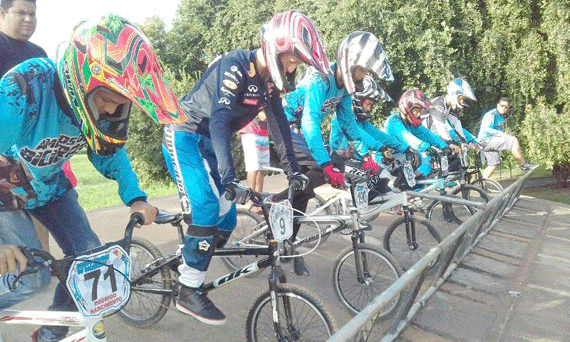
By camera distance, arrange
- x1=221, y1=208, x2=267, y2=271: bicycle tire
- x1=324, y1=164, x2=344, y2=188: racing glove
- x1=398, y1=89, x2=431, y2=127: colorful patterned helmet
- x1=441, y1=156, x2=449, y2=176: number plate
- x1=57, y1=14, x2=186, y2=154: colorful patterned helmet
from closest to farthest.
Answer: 1. x1=57, y1=14, x2=186, y2=154: colorful patterned helmet
2. x1=324, y1=164, x2=344, y2=188: racing glove
3. x1=221, y1=208, x2=267, y2=271: bicycle tire
4. x1=398, y1=89, x2=431, y2=127: colorful patterned helmet
5. x1=441, y1=156, x2=449, y2=176: number plate

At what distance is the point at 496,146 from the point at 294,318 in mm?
7873

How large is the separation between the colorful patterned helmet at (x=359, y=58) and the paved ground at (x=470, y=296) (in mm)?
1948

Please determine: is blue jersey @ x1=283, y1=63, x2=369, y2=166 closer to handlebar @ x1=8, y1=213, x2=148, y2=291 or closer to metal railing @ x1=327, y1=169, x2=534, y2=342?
metal railing @ x1=327, y1=169, x2=534, y2=342

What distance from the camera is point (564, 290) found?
4906 millimetres

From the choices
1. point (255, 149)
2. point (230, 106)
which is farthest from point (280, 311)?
point (255, 149)

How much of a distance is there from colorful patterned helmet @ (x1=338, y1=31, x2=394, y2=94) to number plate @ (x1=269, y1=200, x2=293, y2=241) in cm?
170

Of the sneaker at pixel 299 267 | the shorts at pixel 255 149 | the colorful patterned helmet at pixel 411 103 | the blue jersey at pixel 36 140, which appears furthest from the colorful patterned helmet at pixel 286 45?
the colorful patterned helmet at pixel 411 103

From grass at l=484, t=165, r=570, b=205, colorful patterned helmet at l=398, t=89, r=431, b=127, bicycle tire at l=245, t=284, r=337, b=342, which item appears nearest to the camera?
bicycle tire at l=245, t=284, r=337, b=342

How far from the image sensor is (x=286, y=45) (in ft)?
10.8

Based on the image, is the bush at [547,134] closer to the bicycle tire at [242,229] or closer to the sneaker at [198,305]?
the bicycle tire at [242,229]

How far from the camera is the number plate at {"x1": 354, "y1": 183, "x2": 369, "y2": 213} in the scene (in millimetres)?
4531

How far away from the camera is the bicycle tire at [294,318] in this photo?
2885 millimetres

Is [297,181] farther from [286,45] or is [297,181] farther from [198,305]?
[198,305]

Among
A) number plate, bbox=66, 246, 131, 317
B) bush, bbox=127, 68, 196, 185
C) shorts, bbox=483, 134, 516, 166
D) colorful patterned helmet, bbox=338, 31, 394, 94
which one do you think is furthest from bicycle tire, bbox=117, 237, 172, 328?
bush, bbox=127, 68, 196, 185
